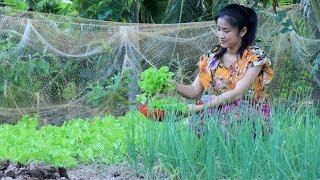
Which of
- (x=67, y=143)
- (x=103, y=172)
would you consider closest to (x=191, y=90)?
(x=67, y=143)

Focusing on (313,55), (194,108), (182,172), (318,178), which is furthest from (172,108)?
(313,55)

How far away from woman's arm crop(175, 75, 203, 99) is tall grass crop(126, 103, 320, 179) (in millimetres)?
804

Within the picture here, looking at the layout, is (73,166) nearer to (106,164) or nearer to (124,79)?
(106,164)

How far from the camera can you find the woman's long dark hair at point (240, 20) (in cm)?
508

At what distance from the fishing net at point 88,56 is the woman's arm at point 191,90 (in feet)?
8.88

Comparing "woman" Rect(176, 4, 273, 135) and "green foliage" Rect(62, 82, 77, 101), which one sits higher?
"woman" Rect(176, 4, 273, 135)

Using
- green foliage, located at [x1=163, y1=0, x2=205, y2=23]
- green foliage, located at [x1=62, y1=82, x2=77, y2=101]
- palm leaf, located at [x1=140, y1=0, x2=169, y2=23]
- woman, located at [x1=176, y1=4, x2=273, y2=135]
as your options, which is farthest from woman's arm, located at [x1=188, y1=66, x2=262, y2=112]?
palm leaf, located at [x1=140, y1=0, x2=169, y2=23]

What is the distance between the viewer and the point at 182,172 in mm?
3479

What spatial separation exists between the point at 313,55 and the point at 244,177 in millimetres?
4453

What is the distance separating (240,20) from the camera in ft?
16.7

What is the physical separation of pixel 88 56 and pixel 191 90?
3143mm

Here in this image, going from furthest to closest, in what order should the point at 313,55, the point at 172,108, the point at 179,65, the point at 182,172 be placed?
1. the point at 179,65
2. the point at 313,55
3. the point at 172,108
4. the point at 182,172

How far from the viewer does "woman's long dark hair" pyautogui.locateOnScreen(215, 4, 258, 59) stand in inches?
200

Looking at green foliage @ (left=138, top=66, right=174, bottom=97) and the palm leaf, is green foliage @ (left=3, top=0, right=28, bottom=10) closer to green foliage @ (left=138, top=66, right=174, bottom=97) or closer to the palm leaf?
the palm leaf
